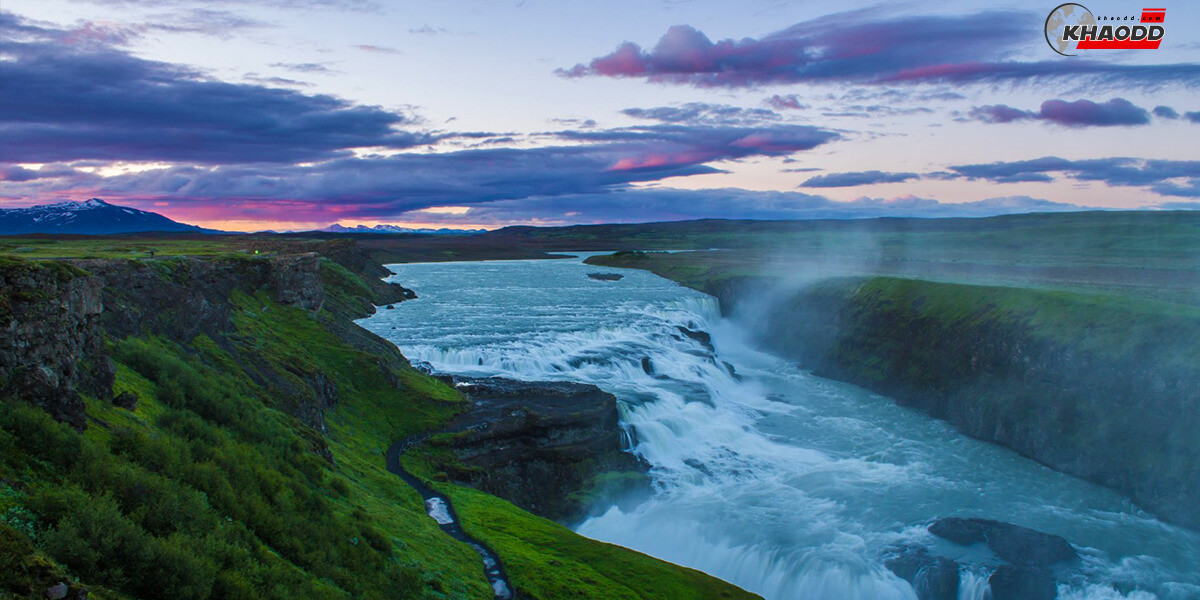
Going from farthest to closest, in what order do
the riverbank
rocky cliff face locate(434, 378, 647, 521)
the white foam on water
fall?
1. the riverbank
2. rocky cliff face locate(434, 378, 647, 521)
3. the white foam on water

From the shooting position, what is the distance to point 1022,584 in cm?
2441

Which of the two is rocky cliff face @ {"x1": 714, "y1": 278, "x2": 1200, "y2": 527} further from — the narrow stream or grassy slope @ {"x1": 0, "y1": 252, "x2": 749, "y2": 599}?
the narrow stream

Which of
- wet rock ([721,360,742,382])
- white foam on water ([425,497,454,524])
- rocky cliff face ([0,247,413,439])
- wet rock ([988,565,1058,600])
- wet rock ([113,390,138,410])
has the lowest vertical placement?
wet rock ([988,565,1058,600])

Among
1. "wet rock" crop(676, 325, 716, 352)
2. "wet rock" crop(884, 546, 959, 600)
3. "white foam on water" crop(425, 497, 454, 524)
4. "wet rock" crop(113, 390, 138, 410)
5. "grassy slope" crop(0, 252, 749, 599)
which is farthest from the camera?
"wet rock" crop(676, 325, 716, 352)

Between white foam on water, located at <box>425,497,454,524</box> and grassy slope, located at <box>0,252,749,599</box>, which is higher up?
grassy slope, located at <box>0,252,749,599</box>

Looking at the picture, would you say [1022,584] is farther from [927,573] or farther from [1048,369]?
[1048,369]

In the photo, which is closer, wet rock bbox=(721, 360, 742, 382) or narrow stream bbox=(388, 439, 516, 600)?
narrow stream bbox=(388, 439, 516, 600)

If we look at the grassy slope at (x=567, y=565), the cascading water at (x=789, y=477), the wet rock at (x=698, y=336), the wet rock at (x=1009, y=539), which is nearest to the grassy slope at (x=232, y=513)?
the grassy slope at (x=567, y=565)

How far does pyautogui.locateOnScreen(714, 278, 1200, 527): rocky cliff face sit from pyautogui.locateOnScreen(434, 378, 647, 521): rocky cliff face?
2354 cm

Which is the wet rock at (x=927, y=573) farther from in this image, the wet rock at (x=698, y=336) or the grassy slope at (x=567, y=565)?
the wet rock at (x=698, y=336)

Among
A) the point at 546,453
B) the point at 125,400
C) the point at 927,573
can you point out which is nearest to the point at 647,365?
the point at 546,453

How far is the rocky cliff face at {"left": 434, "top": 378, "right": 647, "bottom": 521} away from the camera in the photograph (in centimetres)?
3050

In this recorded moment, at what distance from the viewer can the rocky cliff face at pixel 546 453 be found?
30500 millimetres

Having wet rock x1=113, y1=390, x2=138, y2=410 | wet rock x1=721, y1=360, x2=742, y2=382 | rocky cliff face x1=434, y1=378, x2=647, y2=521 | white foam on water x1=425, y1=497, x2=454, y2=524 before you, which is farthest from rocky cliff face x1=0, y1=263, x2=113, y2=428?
wet rock x1=721, y1=360, x2=742, y2=382
